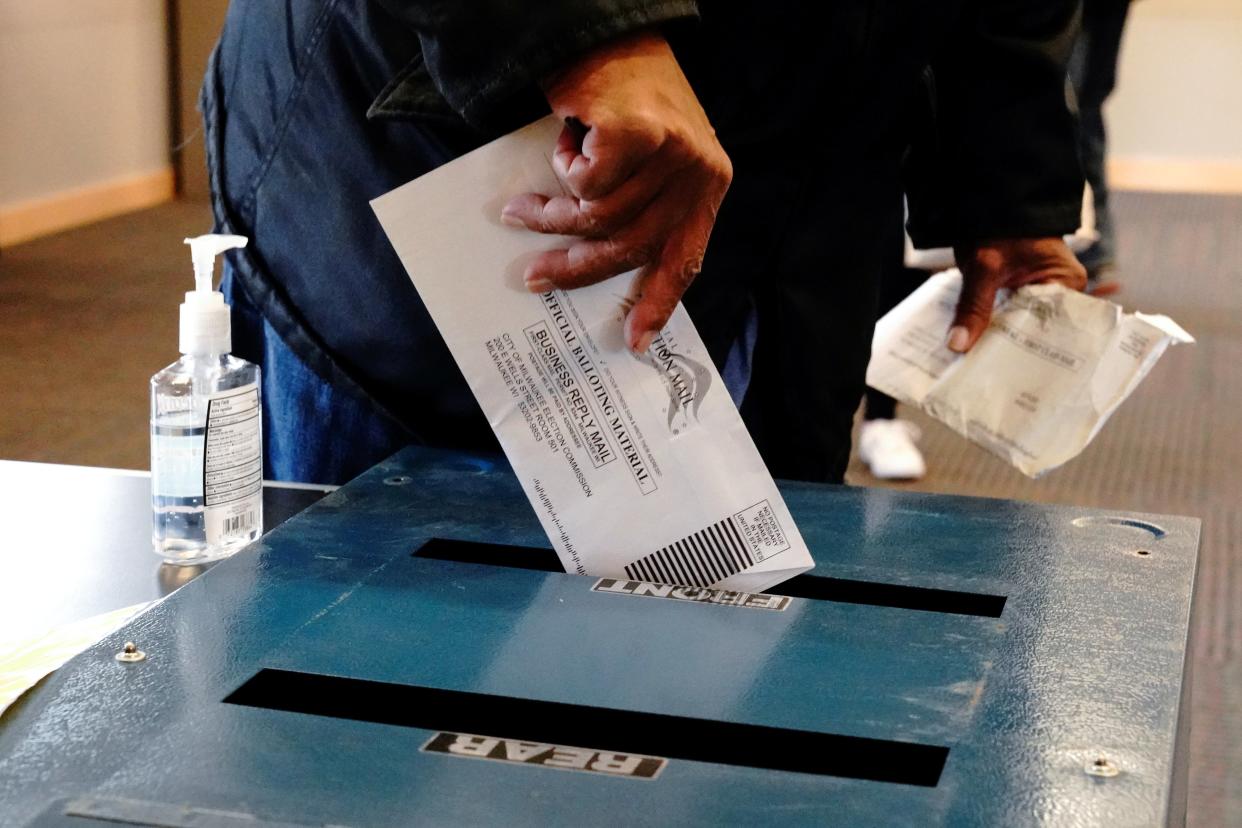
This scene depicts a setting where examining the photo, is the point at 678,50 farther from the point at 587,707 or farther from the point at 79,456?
the point at 79,456

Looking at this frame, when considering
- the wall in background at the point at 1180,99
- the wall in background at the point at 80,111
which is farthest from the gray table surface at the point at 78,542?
the wall in background at the point at 1180,99

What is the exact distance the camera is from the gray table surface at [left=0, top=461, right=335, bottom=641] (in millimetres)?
657

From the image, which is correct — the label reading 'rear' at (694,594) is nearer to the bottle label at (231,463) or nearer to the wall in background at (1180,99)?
the bottle label at (231,463)

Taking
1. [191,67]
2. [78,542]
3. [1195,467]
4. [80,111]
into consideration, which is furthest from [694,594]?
[191,67]

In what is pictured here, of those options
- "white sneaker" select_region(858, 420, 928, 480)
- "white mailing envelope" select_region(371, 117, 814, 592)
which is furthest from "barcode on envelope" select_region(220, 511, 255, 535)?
"white sneaker" select_region(858, 420, 928, 480)

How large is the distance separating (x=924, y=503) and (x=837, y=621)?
21 cm

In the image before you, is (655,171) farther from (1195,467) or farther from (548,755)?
(1195,467)

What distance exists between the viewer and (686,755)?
51 cm

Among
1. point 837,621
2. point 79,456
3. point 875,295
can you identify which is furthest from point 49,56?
point 837,621

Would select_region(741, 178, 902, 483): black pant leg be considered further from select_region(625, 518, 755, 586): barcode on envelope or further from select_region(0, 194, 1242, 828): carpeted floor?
select_region(0, 194, 1242, 828): carpeted floor

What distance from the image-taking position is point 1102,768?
1.55 ft

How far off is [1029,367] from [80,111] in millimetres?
4177

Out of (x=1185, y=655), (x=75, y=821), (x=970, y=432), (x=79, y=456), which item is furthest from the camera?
(x=79, y=456)

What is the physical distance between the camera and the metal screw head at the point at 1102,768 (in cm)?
47
